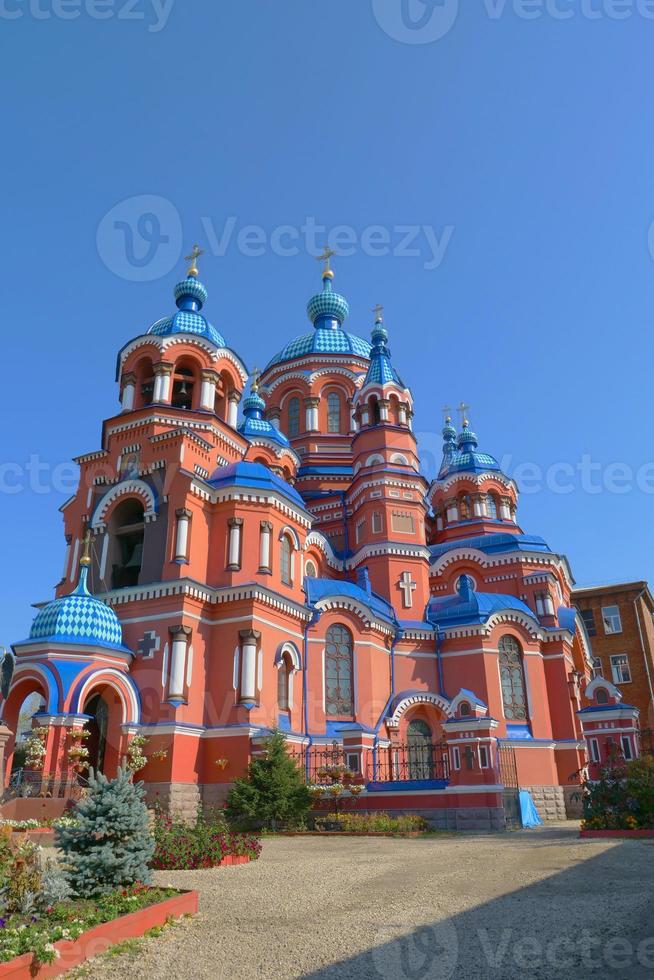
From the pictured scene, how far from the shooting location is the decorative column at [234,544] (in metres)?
17.2

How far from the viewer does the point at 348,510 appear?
81.9 ft

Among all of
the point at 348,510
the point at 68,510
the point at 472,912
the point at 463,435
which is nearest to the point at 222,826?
the point at 472,912

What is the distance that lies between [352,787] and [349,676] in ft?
14.5

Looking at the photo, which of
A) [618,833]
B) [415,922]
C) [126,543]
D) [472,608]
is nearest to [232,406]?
[126,543]

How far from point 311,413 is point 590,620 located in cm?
1660

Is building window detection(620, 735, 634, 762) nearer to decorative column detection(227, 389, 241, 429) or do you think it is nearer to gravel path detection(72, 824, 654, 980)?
gravel path detection(72, 824, 654, 980)

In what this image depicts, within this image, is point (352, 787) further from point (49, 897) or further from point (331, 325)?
point (331, 325)

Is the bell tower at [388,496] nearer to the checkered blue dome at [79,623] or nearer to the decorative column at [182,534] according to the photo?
the decorative column at [182,534]

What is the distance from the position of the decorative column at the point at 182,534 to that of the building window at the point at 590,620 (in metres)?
23.2

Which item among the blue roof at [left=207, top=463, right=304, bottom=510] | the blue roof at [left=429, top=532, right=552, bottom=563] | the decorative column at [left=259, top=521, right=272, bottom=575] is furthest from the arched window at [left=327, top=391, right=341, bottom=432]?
the decorative column at [left=259, top=521, right=272, bottom=575]

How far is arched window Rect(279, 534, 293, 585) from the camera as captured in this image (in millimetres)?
18594

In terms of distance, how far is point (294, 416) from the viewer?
1144 inches

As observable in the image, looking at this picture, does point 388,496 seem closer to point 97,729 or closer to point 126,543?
point 126,543

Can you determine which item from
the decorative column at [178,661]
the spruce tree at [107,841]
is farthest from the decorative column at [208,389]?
the spruce tree at [107,841]
